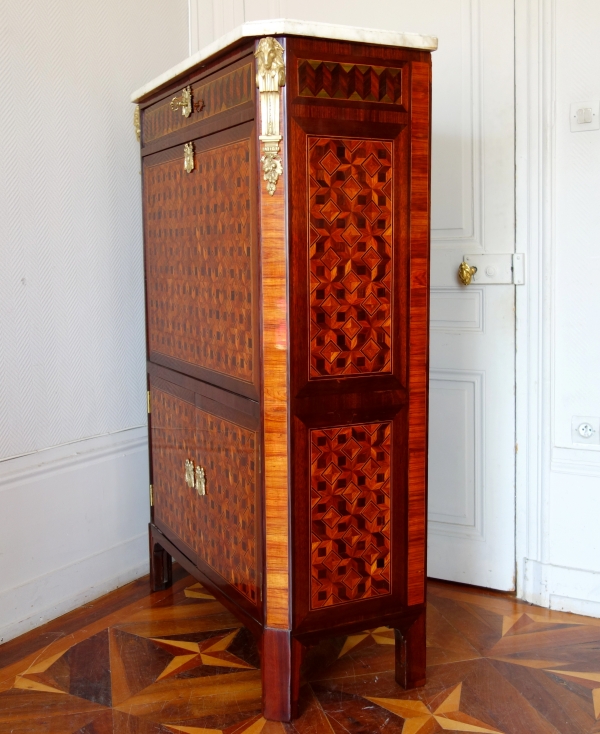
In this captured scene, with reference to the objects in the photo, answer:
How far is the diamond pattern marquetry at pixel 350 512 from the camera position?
7.59 feet

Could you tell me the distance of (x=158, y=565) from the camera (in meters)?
3.27

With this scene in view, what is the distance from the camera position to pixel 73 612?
3121 mm

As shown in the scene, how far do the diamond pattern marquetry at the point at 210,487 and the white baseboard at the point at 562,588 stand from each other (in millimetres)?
1245

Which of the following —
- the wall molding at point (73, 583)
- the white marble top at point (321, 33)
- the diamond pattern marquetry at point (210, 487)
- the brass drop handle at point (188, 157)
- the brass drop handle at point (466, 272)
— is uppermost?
the white marble top at point (321, 33)

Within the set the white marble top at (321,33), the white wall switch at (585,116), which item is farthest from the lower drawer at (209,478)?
the white wall switch at (585,116)

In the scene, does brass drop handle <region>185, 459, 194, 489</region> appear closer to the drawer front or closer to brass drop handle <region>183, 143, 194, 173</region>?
the drawer front

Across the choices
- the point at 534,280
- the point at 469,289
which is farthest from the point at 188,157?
the point at 534,280

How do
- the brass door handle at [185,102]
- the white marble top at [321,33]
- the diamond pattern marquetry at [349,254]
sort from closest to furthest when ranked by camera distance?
the white marble top at [321,33] < the diamond pattern marquetry at [349,254] < the brass door handle at [185,102]

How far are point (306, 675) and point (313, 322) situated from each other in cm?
118

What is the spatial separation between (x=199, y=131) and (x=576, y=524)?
6.41 ft

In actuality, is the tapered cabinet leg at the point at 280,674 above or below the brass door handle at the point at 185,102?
below

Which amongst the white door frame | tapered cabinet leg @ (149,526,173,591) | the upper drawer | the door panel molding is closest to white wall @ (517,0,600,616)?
the white door frame

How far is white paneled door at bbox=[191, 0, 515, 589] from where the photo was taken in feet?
9.94

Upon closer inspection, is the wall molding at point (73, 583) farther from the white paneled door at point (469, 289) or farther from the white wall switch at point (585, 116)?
the white wall switch at point (585, 116)
